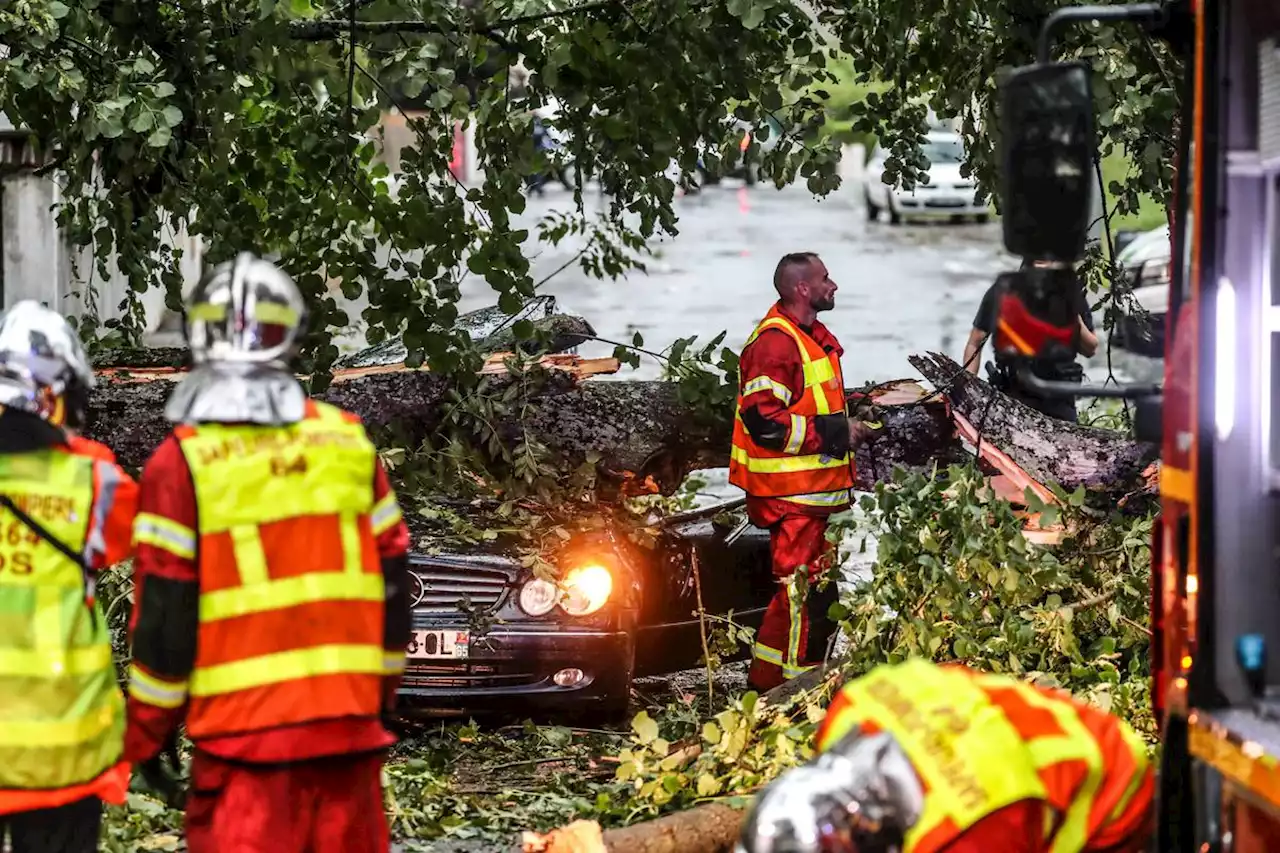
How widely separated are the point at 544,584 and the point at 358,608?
9.64 feet

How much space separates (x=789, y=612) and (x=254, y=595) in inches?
151

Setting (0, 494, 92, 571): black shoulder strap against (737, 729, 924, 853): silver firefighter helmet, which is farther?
(0, 494, 92, 571): black shoulder strap

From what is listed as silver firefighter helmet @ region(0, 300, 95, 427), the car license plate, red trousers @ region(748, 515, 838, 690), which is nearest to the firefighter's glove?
silver firefighter helmet @ region(0, 300, 95, 427)

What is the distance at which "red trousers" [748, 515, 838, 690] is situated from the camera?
7297 mm

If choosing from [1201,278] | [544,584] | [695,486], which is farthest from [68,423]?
[695,486]

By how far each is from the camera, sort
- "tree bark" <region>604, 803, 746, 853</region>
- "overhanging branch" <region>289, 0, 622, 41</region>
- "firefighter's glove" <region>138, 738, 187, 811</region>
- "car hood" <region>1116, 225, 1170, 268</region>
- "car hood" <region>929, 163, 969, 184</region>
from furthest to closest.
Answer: "car hood" <region>929, 163, 969, 184</region>
"car hood" <region>1116, 225, 1170, 268</region>
"overhanging branch" <region>289, 0, 622, 41</region>
"tree bark" <region>604, 803, 746, 853</region>
"firefighter's glove" <region>138, 738, 187, 811</region>

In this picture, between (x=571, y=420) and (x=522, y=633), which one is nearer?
(x=522, y=633)

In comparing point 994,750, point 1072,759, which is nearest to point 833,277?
point 1072,759

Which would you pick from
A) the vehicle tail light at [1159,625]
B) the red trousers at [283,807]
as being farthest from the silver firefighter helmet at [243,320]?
the vehicle tail light at [1159,625]

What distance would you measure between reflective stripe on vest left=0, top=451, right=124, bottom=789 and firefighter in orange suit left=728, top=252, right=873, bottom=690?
12.0 feet

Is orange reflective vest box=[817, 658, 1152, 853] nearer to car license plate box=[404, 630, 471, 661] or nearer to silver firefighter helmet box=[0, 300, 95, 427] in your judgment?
silver firefighter helmet box=[0, 300, 95, 427]

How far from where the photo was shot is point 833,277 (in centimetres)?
2441

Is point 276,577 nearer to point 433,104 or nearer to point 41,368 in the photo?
point 41,368

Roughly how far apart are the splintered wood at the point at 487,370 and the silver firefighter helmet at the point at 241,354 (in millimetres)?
3930
